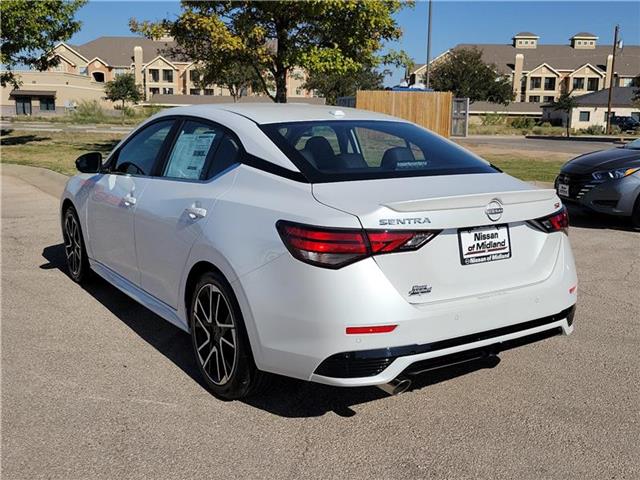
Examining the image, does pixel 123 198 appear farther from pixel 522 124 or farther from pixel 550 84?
pixel 550 84

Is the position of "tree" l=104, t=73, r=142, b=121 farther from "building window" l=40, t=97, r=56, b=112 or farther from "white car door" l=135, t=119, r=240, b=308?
"white car door" l=135, t=119, r=240, b=308

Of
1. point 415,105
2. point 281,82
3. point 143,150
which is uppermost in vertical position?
point 281,82

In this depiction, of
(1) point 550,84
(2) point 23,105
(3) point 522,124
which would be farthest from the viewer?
(1) point 550,84

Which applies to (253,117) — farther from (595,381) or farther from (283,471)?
(595,381)

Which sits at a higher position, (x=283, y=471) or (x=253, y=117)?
(x=253, y=117)

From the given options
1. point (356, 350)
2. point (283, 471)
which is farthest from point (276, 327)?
point (283, 471)

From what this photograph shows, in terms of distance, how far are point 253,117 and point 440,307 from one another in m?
1.71

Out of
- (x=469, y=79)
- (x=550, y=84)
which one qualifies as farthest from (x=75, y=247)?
(x=550, y=84)

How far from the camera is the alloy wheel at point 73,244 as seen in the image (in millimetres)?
5852

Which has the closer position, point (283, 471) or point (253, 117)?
point (283, 471)

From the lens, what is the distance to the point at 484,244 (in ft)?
10.7

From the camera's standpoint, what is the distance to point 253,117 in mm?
4008

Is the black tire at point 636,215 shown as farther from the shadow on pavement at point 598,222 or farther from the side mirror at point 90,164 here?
the side mirror at point 90,164

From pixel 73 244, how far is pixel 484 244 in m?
4.12
